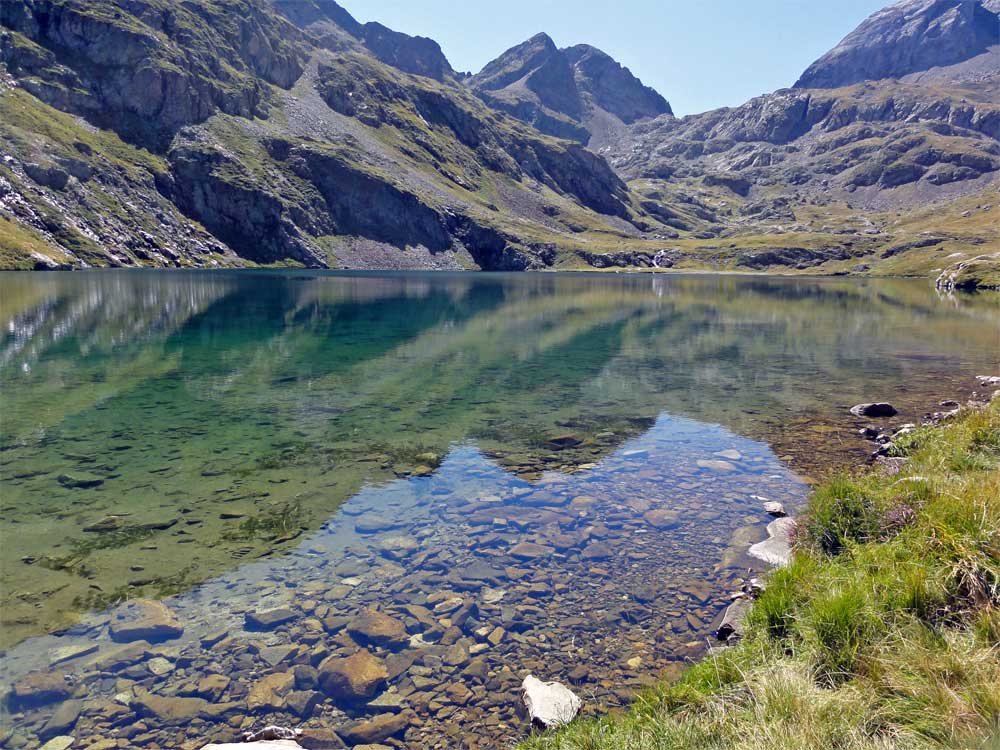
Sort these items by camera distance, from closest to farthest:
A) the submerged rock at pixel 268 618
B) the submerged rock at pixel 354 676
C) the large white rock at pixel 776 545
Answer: the submerged rock at pixel 354 676
the submerged rock at pixel 268 618
the large white rock at pixel 776 545

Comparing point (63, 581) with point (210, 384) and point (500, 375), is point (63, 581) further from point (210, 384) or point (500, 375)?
point (500, 375)

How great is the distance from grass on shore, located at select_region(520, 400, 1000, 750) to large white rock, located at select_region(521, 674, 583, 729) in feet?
1.92

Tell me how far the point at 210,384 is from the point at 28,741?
2769 centimetres

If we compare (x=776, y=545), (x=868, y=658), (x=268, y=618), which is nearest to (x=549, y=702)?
(x=868, y=658)

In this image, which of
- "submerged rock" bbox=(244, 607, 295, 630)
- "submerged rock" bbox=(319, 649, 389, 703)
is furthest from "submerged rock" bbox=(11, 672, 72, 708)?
"submerged rock" bbox=(319, 649, 389, 703)

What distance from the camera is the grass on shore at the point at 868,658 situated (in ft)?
19.6

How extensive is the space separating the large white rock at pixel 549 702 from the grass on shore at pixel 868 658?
0.59 meters

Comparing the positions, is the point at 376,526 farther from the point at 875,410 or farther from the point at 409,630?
the point at 875,410

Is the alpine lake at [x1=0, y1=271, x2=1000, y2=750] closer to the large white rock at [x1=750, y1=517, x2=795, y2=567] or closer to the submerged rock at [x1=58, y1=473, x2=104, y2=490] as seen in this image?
the submerged rock at [x1=58, y1=473, x2=104, y2=490]

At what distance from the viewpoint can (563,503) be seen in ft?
59.1

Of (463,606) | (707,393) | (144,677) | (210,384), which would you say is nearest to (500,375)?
(707,393)

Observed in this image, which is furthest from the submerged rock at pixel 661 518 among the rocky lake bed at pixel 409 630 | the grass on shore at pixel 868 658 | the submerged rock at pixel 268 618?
the submerged rock at pixel 268 618

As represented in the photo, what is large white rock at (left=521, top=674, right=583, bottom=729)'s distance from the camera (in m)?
8.95

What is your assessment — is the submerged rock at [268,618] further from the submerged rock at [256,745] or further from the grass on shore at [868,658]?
the grass on shore at [868,658]
